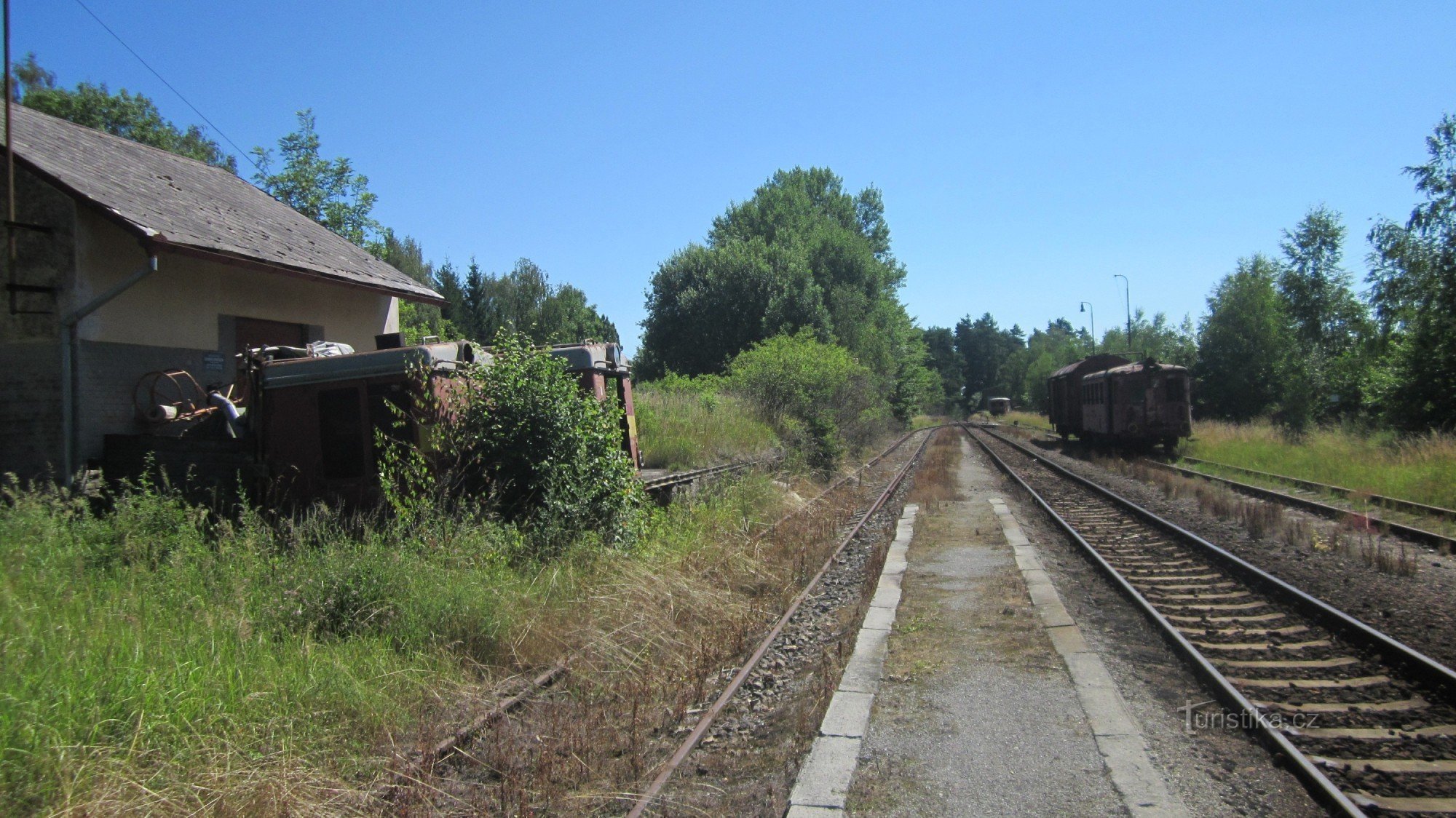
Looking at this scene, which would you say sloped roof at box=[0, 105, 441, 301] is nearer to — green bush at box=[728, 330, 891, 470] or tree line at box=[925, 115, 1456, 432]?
green bush at box=[728, 330, 891, 470]

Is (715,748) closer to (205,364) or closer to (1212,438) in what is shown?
(205,364)

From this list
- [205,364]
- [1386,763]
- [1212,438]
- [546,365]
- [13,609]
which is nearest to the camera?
[1386,763]

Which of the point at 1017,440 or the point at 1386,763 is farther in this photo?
the point at 1017,440

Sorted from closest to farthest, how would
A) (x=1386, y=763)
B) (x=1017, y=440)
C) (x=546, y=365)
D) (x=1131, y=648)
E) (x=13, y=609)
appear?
(x=1386, y=763)
(x=13, y=609)
(x=1131, y=648)
(x=546, y=365)
(x=1017, y=440)

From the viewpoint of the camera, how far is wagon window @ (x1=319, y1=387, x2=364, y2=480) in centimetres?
870

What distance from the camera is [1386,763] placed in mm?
4531

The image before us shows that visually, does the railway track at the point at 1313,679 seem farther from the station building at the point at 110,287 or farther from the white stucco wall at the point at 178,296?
the white stucco wall at the point at 178,296

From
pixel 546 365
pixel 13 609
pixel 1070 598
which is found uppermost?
pixel 546 365

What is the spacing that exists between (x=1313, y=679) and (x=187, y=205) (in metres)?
13.9

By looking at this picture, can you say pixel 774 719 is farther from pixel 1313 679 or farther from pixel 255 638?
pixel 1313 679

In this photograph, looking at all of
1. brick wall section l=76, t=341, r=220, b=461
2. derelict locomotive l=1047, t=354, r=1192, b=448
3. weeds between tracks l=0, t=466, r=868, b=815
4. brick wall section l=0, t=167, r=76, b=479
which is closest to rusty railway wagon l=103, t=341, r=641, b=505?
weeds between tracks l=0, t=466, r=868, b=815

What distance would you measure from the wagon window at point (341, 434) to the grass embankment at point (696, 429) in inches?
272

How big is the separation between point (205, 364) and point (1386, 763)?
1276cm

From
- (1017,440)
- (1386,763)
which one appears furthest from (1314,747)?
(1017,440)
